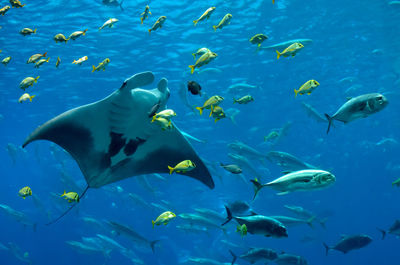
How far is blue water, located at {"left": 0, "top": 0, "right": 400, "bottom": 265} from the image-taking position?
47.1ft

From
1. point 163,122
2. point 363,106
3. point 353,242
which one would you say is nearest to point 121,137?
point 163,122

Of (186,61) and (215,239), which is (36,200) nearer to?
(186,61)

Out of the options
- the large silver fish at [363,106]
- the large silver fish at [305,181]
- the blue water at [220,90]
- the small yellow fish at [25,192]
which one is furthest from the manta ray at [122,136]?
the blue water at [220,90]

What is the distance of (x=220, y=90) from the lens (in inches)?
817

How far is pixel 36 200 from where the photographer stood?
19.0 meters

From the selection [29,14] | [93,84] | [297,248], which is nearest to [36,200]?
[93,84]

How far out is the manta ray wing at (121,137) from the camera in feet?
11.7

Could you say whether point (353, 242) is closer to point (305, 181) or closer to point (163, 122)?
point (305, 181)

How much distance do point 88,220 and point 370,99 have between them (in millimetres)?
16340

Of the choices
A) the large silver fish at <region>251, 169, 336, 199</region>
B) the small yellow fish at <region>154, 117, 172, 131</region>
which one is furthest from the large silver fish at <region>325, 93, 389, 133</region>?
the small yellow fish at <region>154, 117, 172, 131</region>

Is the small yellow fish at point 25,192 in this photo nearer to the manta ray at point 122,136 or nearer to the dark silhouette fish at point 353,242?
the manta ray at point 122,136

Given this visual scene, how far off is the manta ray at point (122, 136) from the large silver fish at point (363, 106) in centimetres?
217

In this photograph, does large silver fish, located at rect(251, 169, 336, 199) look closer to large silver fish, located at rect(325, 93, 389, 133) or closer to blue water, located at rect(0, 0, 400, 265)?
large silver fish, located at rect(325, 93, 389, 133)

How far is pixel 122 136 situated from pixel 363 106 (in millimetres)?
3329
